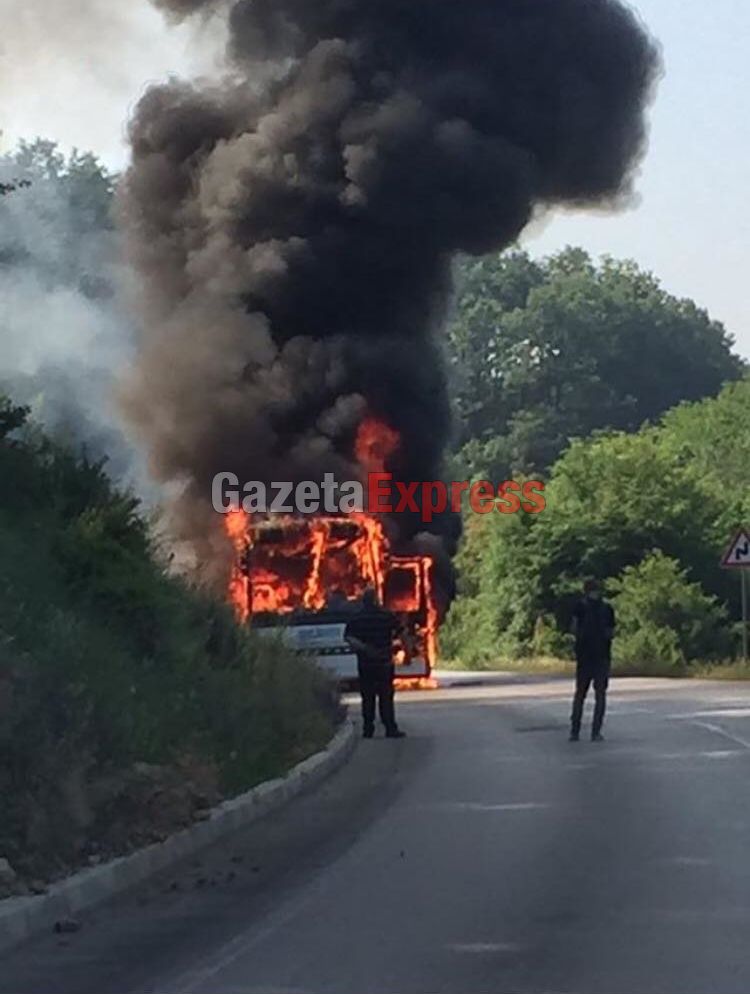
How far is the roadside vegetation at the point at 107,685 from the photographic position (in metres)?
11.9

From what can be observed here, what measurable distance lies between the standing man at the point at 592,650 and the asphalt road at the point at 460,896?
2370mm

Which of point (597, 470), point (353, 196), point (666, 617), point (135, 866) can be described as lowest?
point (135, 866)

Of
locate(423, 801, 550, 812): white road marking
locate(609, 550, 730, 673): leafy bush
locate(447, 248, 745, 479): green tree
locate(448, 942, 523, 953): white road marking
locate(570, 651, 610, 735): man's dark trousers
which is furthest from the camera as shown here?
locate(447, 248, 745, 479): green tree

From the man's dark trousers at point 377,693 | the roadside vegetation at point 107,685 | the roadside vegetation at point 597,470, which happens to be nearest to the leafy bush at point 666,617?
the roadside vegetation at point 597,470

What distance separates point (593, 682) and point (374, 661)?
2.53 meters

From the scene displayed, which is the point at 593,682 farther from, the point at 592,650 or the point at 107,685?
the point at 107,685

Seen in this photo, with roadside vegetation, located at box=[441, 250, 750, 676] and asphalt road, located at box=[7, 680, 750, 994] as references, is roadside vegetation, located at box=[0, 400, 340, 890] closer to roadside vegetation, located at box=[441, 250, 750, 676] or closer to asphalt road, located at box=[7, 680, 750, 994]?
asphalt road, located at box=[7, 680, 750, 994]

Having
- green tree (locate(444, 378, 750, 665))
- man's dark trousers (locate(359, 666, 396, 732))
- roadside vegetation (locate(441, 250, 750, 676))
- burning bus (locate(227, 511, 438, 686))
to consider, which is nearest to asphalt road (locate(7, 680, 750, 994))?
man's dark trousers (locate(359, 666, 396, 732))

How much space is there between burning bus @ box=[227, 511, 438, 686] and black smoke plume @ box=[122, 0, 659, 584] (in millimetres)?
1525

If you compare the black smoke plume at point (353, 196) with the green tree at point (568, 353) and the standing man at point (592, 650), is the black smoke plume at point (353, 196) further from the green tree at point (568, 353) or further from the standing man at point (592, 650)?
the green tree at point (568, 353)

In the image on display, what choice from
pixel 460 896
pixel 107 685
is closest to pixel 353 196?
pixel 107 685

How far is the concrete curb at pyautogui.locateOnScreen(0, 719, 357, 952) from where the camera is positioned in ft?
33.3

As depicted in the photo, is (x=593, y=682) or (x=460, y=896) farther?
(x=593, y=682)

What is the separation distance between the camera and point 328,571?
32.6 metres
